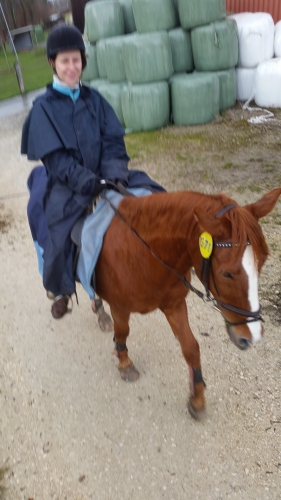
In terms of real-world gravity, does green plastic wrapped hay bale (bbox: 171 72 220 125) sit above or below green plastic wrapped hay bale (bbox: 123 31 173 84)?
below

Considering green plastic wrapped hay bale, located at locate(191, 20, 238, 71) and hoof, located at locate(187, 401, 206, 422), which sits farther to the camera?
green plastic wrapped hay bale, located at locate(191, 20, 238, 71)

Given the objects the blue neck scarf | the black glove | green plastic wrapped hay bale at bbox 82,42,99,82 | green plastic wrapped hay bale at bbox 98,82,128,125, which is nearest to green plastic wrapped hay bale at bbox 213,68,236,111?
green plastic wrapped hay bale at bbox 98,82,128,125

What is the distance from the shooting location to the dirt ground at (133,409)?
205 cm

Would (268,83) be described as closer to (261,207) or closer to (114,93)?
(114,93)

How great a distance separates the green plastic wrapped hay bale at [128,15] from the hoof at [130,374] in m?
7.80

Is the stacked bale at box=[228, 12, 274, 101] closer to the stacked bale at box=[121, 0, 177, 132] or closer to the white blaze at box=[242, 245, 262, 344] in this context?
the stacked bale at box=[121, 0, 177, 132]

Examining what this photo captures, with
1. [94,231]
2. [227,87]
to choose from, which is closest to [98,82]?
[227,87]

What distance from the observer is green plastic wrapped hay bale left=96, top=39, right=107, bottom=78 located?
7.37m

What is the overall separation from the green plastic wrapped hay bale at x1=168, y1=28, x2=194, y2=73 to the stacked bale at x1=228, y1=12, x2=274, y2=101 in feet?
3.41

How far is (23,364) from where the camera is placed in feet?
9.52

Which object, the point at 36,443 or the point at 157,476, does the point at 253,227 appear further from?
the point at 36,443

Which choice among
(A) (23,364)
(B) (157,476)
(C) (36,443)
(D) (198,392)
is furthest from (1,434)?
(D) (198,392)

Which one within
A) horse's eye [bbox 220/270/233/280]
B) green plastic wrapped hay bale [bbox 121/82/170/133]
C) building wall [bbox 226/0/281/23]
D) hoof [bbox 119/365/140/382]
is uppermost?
building wall [bbox 226/0/281/23]

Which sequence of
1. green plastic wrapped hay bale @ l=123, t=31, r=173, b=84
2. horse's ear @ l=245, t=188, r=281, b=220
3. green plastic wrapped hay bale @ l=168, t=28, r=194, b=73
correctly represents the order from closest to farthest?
1. horse's ear @ l=245, t=188, r=281, b=220
2. green plastic wrapped hay bale @ l=123, t=31, r=173, b=84
3. green plastic wrapped hay bale @ l=168, t=28, r=194, b=73
